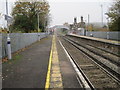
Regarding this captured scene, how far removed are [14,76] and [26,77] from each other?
0.59 meters

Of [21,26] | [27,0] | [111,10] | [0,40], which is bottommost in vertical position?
[0,40]

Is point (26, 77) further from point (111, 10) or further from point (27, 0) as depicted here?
point (27, 0)

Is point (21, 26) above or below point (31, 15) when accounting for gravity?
below

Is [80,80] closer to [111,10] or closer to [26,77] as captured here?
[26,77]

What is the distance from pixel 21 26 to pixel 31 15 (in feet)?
15.8

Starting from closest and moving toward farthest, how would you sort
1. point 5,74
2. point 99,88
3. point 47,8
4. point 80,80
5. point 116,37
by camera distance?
point 99,88, point 80,80, point 5,74, point 116,37, point 47,8

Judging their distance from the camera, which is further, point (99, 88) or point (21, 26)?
point (21, 26)

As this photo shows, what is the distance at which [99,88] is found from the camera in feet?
19.3

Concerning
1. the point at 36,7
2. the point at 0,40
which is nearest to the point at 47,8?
the point at 36,7

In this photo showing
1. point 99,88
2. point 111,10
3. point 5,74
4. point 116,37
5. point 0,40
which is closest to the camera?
point 99,88

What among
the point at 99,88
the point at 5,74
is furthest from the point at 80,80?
the point at 5,74

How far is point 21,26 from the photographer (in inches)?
1831

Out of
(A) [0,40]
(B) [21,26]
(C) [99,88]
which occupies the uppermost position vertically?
(B) [21,26]

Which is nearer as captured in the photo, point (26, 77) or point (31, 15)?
point (26, 77)
